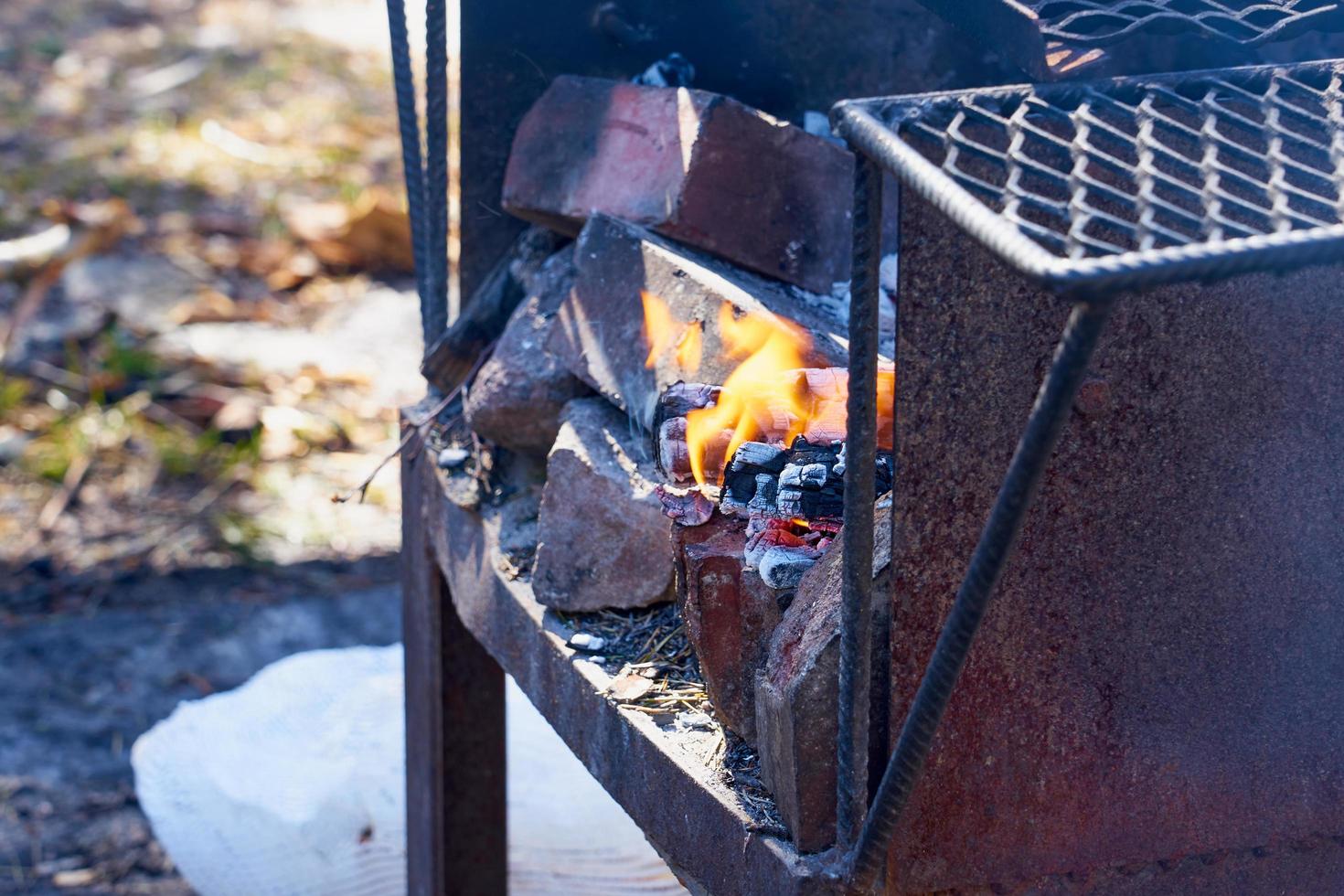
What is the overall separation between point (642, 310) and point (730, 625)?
24.5 inches

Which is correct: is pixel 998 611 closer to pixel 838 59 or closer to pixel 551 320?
pixel 551 320

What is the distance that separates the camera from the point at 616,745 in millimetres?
1710

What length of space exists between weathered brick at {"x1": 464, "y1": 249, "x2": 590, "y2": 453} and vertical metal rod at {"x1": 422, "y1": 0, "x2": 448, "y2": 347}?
18 cm

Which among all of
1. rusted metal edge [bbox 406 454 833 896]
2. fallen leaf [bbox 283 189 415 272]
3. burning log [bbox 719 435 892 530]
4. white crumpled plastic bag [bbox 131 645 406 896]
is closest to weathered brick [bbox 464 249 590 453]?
rusted metal edge [bbox 406 454 833 896]

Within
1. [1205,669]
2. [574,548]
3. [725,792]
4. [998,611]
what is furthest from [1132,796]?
[574,548]

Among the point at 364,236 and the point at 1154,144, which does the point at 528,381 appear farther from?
the point at 364,236

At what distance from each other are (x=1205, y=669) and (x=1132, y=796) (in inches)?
6.1

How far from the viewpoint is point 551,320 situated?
2.27 metres

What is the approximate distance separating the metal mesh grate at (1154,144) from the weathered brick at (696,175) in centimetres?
87

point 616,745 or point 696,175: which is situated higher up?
point 696,175

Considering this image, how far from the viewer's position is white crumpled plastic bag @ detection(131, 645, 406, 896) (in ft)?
10.2

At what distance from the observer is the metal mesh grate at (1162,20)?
1.61 metres

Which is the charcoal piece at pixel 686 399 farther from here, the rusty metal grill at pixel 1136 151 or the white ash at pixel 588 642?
the rusty metal grill at pixel 1136 151

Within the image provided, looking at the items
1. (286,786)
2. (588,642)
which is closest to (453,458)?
(588,642)
